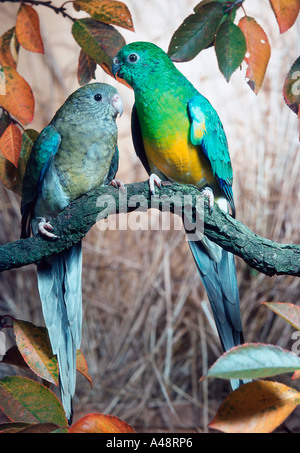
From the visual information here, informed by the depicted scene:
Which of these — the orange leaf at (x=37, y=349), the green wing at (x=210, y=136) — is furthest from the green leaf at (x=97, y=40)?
the orange leaf at (x=37, y=349)

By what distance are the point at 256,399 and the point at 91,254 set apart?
3.26ft

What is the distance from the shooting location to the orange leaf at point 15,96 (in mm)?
564

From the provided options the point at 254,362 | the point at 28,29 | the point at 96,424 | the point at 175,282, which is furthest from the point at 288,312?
the point at 175,282

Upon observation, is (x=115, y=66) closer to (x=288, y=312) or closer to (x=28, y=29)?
(x=28, y=29)

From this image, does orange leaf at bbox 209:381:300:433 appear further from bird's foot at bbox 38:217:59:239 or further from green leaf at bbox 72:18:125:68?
green leaf at bbox 72:18:125:68

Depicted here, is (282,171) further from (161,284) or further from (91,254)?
(91,254)

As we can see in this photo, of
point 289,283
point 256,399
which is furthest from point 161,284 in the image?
point 256,399

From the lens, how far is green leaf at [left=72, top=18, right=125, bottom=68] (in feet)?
2.01

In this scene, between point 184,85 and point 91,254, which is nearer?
point 184,85

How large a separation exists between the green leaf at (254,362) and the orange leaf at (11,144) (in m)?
0.38

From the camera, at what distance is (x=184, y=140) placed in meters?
0.63

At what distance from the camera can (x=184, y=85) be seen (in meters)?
0.64

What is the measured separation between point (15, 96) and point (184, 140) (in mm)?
222

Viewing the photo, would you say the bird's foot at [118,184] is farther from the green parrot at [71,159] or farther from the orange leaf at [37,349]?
the orange leaf at [37,349]
